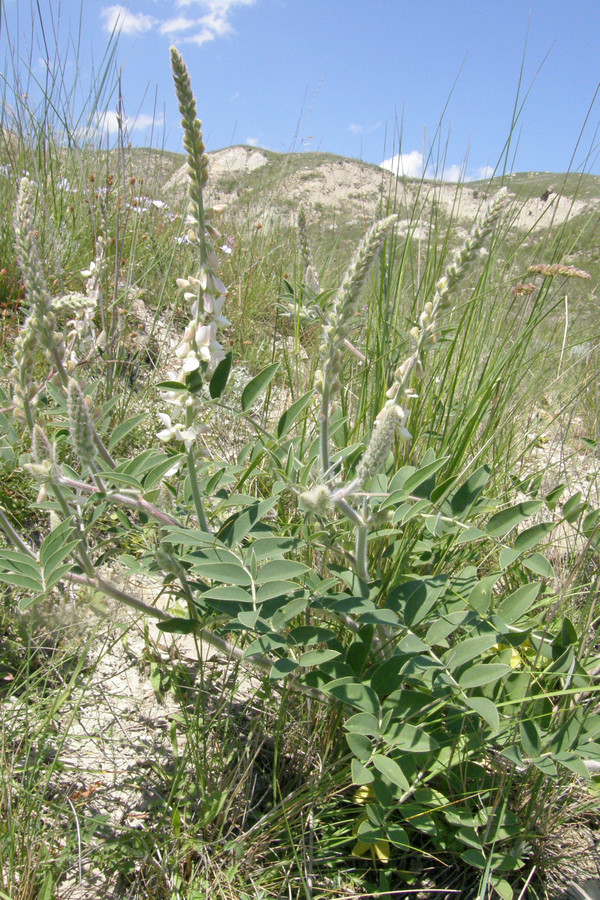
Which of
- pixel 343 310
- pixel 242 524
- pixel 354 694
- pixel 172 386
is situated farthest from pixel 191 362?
pixel 354 694

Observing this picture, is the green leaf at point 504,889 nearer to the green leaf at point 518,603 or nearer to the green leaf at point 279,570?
the green leaf at point 518,603

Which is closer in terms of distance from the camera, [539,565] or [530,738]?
[530,738]

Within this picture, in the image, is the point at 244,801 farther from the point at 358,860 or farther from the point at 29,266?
the point at 29,266

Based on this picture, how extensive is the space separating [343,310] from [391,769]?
38.0 inches

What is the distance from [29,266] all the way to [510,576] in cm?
176

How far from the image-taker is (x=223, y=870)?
1.44m

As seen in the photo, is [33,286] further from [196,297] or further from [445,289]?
[445,289]

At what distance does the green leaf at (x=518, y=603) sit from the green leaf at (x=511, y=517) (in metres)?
0.15

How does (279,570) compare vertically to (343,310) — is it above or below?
below

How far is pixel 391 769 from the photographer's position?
123 cm

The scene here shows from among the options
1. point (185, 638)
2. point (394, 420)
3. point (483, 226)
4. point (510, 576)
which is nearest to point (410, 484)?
point (394, 420)

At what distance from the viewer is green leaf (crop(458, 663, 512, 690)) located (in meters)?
1.25

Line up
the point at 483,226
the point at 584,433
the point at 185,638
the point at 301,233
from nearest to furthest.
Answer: the point at 483,226 → the point at 301,233 → the point at 185,638 → the point at 584,433

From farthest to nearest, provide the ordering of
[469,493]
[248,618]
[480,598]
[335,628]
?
[335,628]
[469,493]
[480,598]
[248,618]
